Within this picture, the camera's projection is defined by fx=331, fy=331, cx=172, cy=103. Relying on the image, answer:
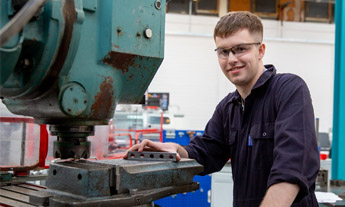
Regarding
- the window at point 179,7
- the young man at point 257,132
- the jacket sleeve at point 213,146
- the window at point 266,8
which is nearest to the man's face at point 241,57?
the young man at point 257,132

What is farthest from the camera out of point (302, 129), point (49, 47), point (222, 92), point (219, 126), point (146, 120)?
point (222, 92)

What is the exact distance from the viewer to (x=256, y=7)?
7469mm

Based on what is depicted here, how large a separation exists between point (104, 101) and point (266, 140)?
2.06 feet

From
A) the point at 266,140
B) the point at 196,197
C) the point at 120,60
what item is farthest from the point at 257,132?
the point at 196,197

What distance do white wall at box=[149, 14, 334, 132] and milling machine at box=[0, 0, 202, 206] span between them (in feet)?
19.7

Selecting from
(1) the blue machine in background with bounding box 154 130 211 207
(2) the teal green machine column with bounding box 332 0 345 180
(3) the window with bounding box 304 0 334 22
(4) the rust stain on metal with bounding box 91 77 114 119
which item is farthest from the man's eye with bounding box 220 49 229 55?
(3) the window with bounding box 304 0 334 22

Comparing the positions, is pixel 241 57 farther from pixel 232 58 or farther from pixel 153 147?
pixel 153 147

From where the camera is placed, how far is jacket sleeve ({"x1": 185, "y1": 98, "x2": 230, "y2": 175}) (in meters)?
1.45

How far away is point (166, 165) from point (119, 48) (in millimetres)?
372

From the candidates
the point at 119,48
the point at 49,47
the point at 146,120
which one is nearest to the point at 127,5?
the point at 119,48

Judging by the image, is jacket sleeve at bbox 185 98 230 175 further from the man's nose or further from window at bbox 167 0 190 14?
window at bbox 167 0 190 14

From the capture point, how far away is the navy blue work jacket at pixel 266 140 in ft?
3.38

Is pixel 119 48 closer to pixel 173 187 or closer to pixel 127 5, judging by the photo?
pixel 127 5

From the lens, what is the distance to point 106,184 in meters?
0.85
